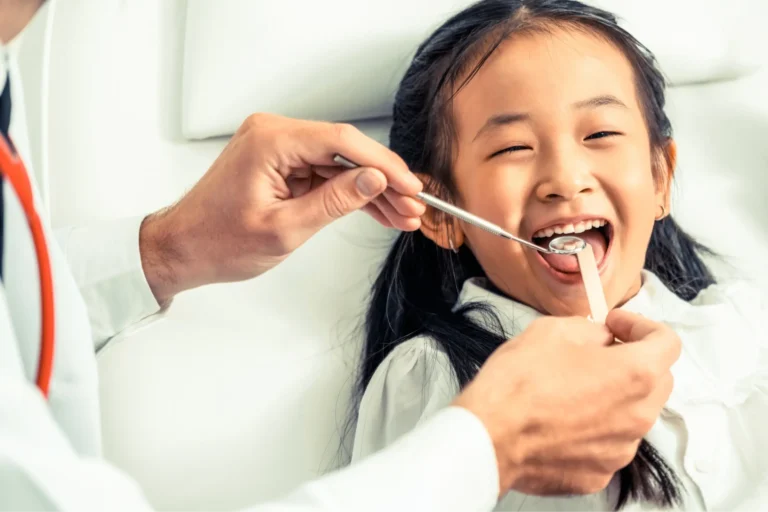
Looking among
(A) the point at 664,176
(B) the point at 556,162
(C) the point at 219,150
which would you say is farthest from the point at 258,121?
(A) the point at 664,176

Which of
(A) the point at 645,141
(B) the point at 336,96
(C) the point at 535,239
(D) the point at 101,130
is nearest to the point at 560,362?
(C) the point at 535,239

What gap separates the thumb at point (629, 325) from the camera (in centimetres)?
80

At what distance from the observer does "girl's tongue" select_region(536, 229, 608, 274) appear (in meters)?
1.05

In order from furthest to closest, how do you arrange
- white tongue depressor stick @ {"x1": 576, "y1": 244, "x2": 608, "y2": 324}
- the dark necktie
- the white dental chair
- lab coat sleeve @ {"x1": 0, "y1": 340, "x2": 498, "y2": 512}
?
the white dental chair, white tongue depressor stick @ {"x1": 576, "y1": 244, "x2": 608, "y2": 324}, the dark necktie, lab coat sleeve @ {"x1": 0, "y1": 340, "x2": 498, "y2": 512}

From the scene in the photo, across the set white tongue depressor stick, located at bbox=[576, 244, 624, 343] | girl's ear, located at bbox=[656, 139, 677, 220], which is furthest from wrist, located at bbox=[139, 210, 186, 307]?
girl's ear, located at bbox=[656, 139, 677, 220]

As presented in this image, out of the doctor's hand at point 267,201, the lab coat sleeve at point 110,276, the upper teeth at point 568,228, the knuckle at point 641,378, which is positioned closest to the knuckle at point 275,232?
the doctor's hand at point 267,201

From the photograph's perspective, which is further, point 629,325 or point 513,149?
point 513,149

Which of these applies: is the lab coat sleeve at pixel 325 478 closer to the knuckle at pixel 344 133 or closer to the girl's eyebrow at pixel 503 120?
the knuckle at pixel 344 133

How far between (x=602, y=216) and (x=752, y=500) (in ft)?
1.30

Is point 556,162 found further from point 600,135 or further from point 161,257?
point 161,257

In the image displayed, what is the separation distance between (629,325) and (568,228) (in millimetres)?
233

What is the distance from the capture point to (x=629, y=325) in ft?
2.72

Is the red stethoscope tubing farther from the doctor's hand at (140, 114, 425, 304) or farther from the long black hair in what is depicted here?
the long black hair

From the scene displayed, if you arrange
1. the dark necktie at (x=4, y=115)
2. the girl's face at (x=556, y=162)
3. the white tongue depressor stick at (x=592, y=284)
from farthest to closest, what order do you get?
the girl's face at (x=556, y=162) → the white tongue depressor stick at (x=592, y=284) → the dark necktie at (x=4, y=115)
